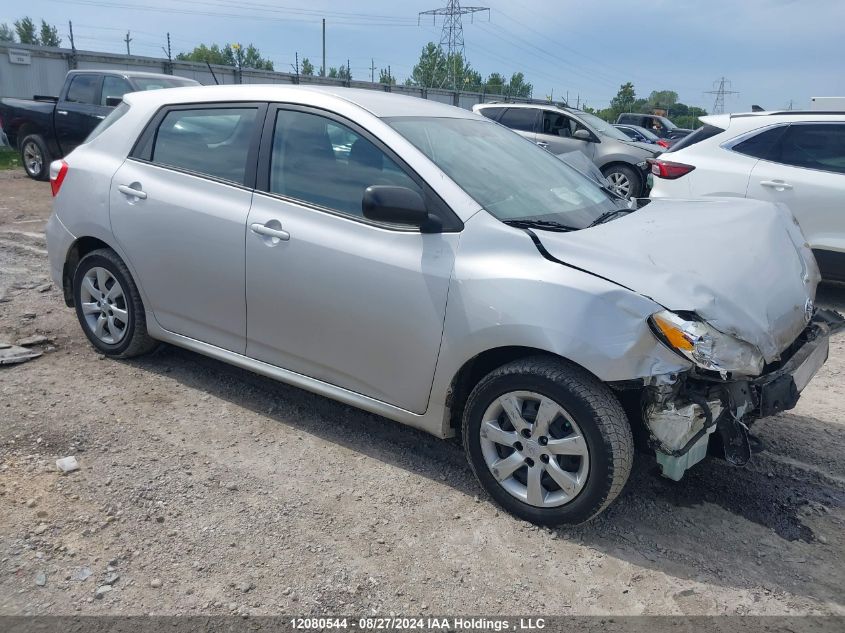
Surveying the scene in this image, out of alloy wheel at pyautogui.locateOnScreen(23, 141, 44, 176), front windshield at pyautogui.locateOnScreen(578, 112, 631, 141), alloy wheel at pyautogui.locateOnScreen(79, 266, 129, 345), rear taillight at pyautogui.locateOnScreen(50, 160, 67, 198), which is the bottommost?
alloy wheel at pyautogui.locateOnScreen(23, 141, 44, 176)

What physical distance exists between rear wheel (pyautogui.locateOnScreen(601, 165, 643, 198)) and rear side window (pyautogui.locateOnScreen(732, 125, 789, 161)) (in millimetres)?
5529

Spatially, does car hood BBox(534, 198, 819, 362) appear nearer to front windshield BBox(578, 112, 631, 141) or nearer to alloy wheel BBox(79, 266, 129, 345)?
alloy wheel BBox(79, 266, 129, 345)

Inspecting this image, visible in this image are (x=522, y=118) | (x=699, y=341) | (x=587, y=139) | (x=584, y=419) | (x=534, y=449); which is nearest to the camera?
(x=699, y=341)

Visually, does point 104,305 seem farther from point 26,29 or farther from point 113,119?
point 26,29

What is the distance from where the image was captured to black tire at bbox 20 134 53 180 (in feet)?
40.5

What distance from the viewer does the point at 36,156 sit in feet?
41.2

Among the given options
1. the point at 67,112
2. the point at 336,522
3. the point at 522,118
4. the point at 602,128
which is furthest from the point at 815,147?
the point at 67,112

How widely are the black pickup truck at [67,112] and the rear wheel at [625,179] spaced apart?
725 centimetres

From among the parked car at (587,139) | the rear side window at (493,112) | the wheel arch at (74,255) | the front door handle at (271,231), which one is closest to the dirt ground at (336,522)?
the wheel arch at (74,255)

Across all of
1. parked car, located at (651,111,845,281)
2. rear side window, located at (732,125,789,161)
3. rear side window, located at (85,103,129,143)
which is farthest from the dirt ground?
rear side window, located at (732,125,789,161)

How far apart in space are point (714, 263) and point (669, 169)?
14.4ft

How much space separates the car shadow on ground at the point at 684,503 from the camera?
288 centimetres

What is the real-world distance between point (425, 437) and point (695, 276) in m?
1.72

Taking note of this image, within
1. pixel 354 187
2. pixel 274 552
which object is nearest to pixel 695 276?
pixel 354 187
